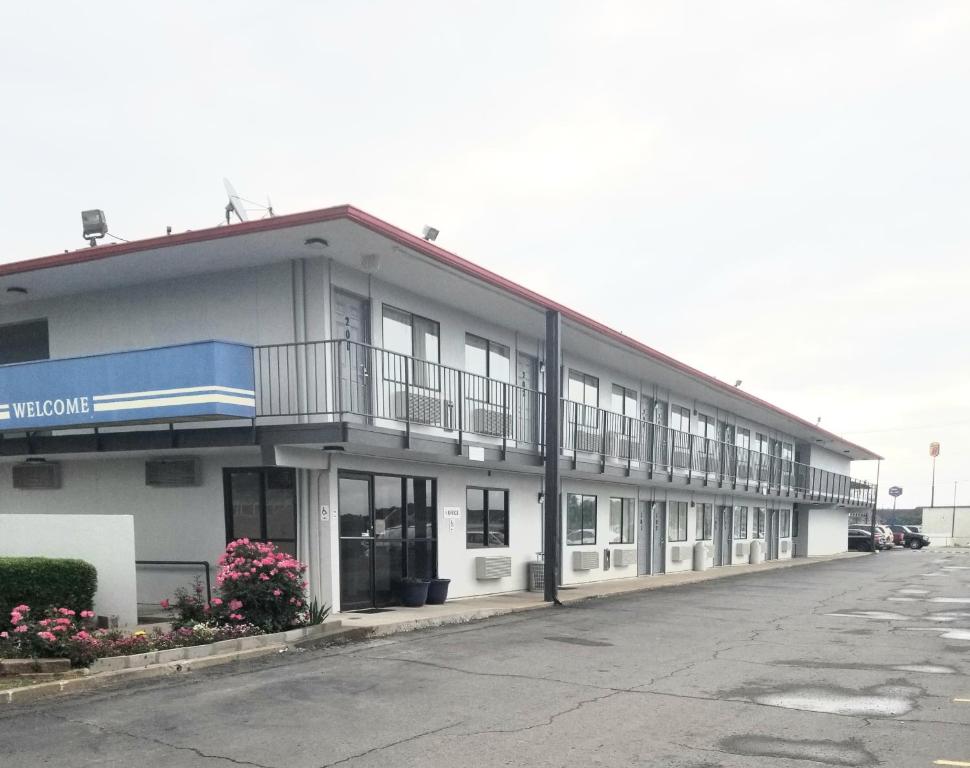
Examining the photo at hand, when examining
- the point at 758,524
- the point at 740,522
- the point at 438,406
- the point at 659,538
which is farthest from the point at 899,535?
the point at 438,406

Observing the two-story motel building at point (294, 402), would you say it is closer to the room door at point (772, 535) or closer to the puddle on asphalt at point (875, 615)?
the puddle on asphalt at point (875, 615)

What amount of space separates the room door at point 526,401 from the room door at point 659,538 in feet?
29.7

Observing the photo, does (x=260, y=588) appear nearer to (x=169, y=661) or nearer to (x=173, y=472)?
(x=169, y=661)

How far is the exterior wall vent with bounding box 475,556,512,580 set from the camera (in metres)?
17.8

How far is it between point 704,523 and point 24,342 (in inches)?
915

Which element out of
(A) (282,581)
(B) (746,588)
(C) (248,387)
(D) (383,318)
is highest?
(D) (383,318)

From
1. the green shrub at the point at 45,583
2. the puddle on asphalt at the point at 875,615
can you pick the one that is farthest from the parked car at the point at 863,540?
the green shrub at the point at 45,583

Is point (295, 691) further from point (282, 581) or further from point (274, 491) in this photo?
point (274, 491)

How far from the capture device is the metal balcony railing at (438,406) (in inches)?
524

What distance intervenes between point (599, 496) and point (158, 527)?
41.5ft

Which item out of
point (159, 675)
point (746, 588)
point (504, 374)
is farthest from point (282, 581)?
point (746, 588)

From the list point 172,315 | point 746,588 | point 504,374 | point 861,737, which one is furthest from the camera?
point 746,588

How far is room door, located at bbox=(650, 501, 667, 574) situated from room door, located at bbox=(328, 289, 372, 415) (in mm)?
15433

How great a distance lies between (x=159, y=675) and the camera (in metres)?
9.53
